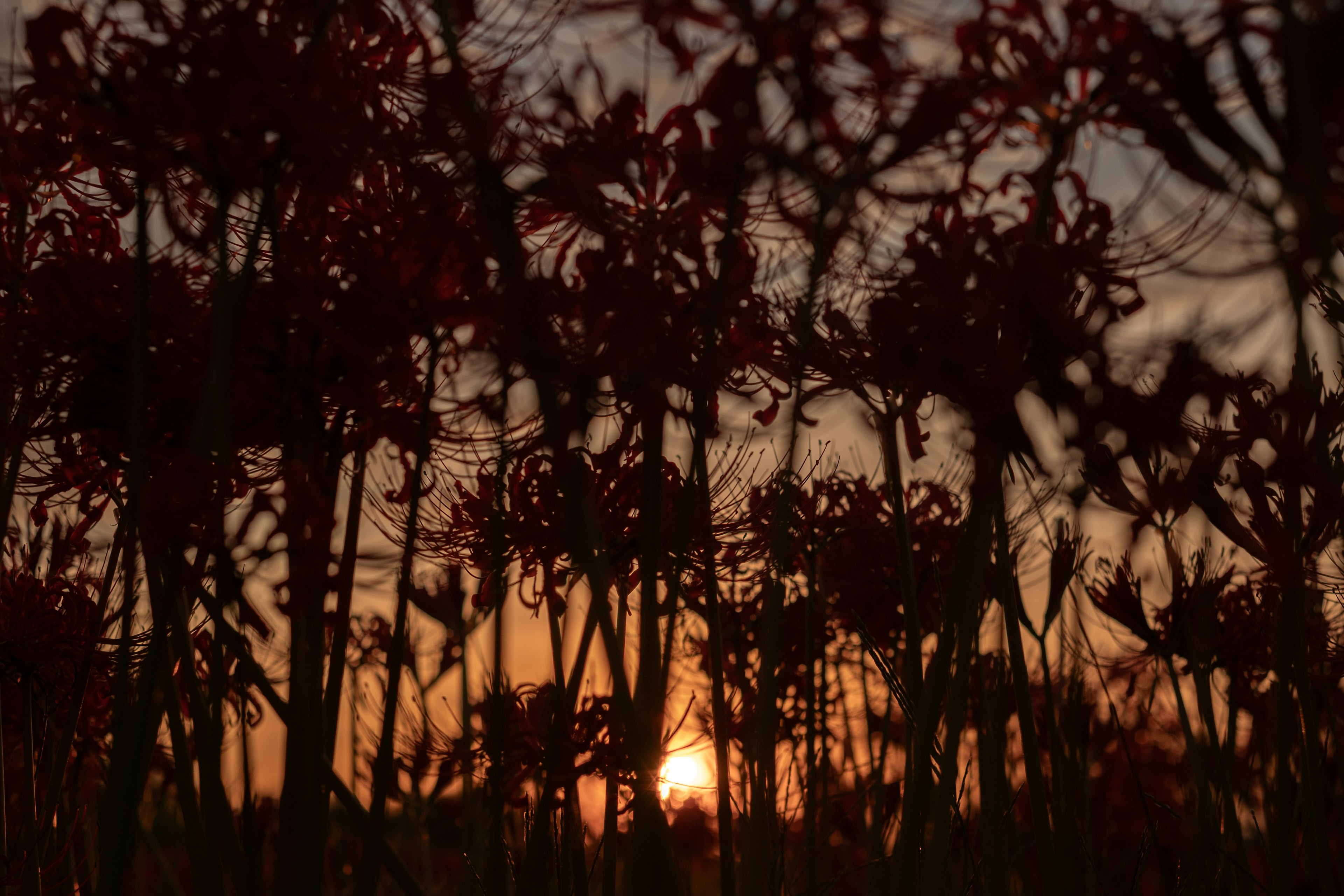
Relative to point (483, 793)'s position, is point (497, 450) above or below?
above

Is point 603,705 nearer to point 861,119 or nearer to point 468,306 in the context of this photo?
point 468,306

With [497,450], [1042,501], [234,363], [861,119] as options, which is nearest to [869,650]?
[1042,501]

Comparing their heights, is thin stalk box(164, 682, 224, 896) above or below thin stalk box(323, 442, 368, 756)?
below

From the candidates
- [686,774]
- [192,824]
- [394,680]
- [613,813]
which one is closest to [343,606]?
[394,680]

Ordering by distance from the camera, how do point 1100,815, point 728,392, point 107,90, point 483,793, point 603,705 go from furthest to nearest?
point 1100,815 → point 483,793 → point 603,705 → point 728,392 → point 107,90

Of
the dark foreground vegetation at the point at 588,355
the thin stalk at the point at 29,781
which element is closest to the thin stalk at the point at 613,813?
the dark foreground vegetation at the point at 588,355

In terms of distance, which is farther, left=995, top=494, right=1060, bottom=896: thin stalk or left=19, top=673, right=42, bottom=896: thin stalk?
left=19, top=673, right=42, bottom=896: thin stalk

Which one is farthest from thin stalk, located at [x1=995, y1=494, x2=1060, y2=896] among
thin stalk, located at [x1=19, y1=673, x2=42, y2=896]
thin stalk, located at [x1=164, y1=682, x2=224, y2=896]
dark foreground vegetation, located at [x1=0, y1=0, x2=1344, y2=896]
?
thin stalk, located at [x1=19, y1=673, x2=42, y2=896]

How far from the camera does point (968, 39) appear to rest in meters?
2.47

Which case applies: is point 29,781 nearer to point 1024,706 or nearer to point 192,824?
point 192,824

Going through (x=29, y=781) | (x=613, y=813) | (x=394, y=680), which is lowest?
(x=613, y=813)

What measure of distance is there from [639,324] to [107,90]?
4.24 ft

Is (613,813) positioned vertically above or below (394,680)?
below

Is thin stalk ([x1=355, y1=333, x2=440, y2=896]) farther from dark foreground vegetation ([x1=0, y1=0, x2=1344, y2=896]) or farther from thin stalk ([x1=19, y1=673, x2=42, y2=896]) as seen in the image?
thin stalk ([x1=19, y1=673, x2=42, y2=896])
